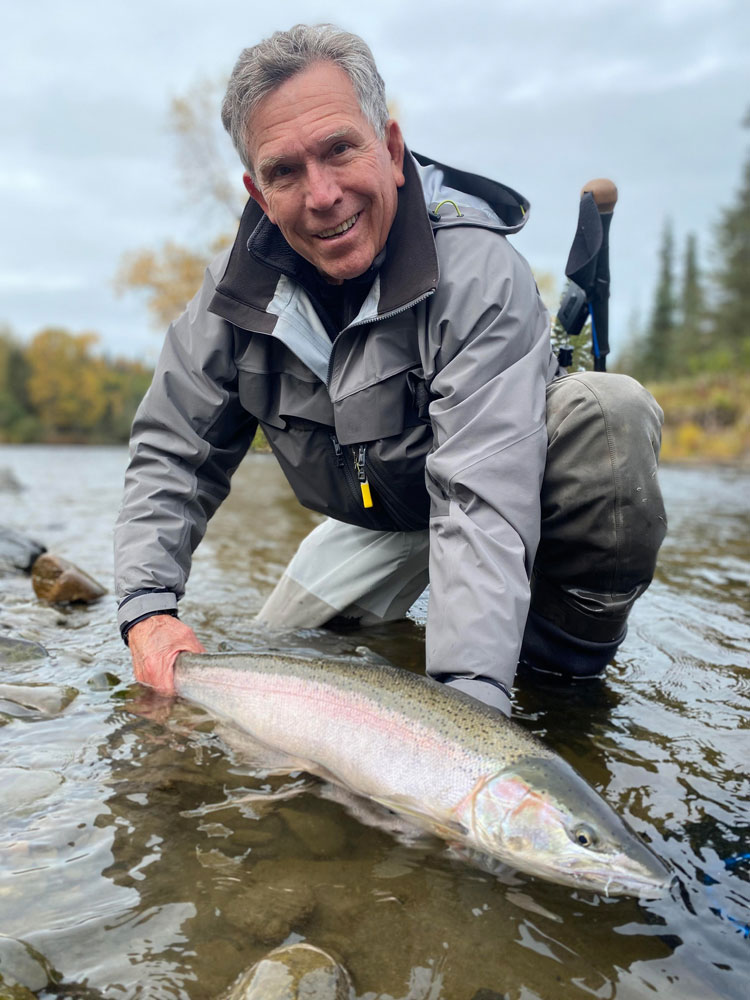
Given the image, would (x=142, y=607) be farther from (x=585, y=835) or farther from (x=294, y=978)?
(x=585, y=835)

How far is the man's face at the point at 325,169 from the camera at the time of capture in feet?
8.63

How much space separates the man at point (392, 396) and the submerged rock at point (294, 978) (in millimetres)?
808

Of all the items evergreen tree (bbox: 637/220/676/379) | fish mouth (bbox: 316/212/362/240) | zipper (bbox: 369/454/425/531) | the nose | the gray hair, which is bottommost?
zipper (bbox: 369/454/425/531)

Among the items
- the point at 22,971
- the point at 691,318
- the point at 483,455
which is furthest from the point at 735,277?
the point at 22,971

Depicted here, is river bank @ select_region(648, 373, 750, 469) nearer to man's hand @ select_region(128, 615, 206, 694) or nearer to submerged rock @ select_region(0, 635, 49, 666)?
submerged rock @ select_region(0, 635, 49, 666)

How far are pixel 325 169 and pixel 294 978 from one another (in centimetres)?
230

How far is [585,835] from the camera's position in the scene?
5.54ft

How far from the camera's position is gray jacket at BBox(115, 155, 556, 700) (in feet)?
7.68

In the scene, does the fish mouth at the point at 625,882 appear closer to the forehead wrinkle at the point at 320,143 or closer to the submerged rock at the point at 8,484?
the forehead wrinkle at the point at 320,143

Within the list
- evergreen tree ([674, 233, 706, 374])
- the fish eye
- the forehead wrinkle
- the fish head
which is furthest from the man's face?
evergreen tree ([674, 233, 706, 374])

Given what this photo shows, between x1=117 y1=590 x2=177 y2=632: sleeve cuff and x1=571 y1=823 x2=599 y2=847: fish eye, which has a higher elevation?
x1=117 y1=590 x2=177 y2=632: sleeve cuff

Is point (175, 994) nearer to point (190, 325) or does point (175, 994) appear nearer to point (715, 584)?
point (190, 325)

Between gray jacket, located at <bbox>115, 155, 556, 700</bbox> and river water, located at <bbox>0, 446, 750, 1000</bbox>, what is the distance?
1.64 ft

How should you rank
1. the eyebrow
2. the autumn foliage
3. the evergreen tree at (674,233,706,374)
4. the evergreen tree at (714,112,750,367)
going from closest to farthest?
the eyebrow → the evergreen tree at (714,112,750,367) → the evergreen tree at (674,233,706,374) → the autumn foliage
